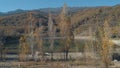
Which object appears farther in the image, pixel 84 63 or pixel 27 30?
pixel 27 30

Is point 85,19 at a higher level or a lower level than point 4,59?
higher

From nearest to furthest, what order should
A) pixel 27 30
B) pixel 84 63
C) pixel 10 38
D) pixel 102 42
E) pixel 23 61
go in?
pixel 102 42 → pixel 84 63 → pixel 23 61 → pixel 27 30 → pixel 10 38

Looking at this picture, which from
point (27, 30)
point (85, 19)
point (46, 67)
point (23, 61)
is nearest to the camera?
point (46, 67)

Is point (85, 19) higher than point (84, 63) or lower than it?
higher

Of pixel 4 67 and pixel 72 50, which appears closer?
pixel 4 67

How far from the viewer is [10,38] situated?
100 metres

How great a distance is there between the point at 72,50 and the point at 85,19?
87.3 metres

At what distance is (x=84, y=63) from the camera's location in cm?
5609

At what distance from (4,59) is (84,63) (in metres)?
17.5

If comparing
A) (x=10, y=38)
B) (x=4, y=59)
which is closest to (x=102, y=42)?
(x=4, y=59)

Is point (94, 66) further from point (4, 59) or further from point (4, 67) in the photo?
point (4, 59)

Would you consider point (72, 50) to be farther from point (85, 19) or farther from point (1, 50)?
point (85, 19)

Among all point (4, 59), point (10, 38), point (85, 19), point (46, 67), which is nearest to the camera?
point (46, 67)

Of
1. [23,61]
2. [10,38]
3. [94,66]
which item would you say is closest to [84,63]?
[94,66]
